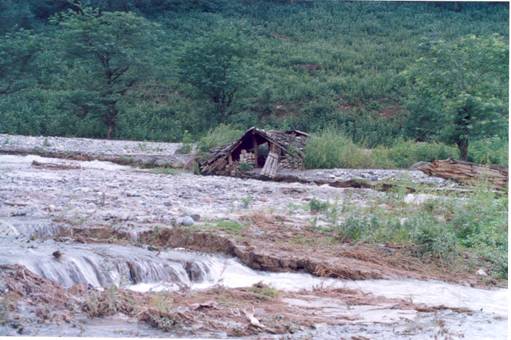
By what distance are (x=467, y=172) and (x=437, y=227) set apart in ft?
16.6

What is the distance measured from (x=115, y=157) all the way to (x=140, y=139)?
4165 millimetres

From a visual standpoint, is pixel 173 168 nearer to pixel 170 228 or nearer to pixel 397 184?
pixel 397 184

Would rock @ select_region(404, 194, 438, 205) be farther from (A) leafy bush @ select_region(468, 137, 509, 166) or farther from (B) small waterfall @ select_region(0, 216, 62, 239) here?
(B) small waterfall @ select_region(0, 216, 62, 239)

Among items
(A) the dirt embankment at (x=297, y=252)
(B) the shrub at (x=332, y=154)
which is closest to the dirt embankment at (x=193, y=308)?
(A) the dirt embankment at (x=297, y=252)

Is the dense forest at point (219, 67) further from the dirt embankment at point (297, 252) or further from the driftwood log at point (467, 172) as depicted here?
the dirt embankment at point (297, 252)

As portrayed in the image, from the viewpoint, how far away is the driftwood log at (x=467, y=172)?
11.8 meters

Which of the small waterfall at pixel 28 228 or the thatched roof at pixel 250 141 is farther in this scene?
the thatched roof at pixel 250 141

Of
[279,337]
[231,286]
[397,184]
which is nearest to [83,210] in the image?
[231,286]

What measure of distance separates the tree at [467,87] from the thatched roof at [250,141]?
2.88m

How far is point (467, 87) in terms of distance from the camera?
48.3ft

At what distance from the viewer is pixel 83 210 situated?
8.27 m

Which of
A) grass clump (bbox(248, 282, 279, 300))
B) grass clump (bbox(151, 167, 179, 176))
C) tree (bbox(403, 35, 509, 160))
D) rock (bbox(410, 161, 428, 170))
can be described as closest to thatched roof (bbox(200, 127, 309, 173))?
grass clump (bbox(151, 167, 179, 176))

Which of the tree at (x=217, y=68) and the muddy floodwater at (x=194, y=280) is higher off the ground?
the tree at (x=217, y=68)

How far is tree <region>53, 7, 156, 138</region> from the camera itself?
65.2 feet
